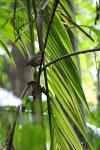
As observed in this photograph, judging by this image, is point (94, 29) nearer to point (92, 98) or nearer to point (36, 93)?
point (36, 93)

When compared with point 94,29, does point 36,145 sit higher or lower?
lower

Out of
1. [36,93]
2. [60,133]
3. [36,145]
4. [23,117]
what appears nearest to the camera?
[36,145]

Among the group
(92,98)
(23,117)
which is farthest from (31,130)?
(92,98)

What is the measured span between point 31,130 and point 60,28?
38 cm

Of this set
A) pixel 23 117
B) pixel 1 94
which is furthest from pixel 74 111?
pixel 23 117

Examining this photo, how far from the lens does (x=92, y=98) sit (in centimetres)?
489

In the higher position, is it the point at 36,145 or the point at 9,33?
the point at 9,33

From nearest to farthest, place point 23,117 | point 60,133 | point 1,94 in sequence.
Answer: point 60,133 → point 1,94 → point 23,117

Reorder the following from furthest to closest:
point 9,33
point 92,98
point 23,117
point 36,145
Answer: point 92,98
point 23,117
point 9,33
point 36,145

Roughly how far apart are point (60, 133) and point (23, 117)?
1.41 feet

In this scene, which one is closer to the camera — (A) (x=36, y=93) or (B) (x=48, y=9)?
(A) (x=36, y=93)

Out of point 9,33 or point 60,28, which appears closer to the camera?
point 60,28

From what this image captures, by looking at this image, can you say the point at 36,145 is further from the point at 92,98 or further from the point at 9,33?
the point at 92,98

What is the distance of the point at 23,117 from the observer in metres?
1.03
